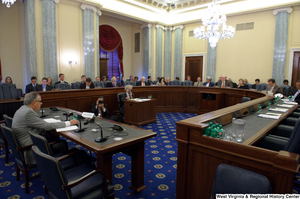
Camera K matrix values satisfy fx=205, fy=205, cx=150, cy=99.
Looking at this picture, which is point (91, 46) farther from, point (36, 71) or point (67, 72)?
point (36, 71)

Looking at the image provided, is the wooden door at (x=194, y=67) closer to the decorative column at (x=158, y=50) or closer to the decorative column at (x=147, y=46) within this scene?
the decorative column at (x=158, y=50)

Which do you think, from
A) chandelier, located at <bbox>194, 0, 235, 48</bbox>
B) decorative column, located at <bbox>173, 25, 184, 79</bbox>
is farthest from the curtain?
chandelier, located at <bbox>194, 0, 235, 48</bbox>

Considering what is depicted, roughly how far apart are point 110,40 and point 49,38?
5.07m

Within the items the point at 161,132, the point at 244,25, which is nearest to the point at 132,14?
the point at 244,25

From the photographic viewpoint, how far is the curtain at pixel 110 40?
39.8 feet

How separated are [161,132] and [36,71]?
542 centimetres

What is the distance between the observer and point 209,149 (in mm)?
2020

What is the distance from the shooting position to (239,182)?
1636 millimetres

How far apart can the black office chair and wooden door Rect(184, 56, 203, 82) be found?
1077cm

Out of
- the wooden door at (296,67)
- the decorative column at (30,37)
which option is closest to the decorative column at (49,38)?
the decorative column at (30,37)

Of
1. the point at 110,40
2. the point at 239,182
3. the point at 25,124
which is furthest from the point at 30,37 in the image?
the point at 239,182

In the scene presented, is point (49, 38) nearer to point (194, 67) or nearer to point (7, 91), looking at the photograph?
point (7, 91)

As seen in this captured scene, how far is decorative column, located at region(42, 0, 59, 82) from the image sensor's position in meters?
7.76

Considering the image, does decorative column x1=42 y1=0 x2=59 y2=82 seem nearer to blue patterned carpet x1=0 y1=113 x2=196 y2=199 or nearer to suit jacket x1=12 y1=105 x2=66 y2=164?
Result: blue patterned carpet x1=0 y1=113 x2=196 y2=199
